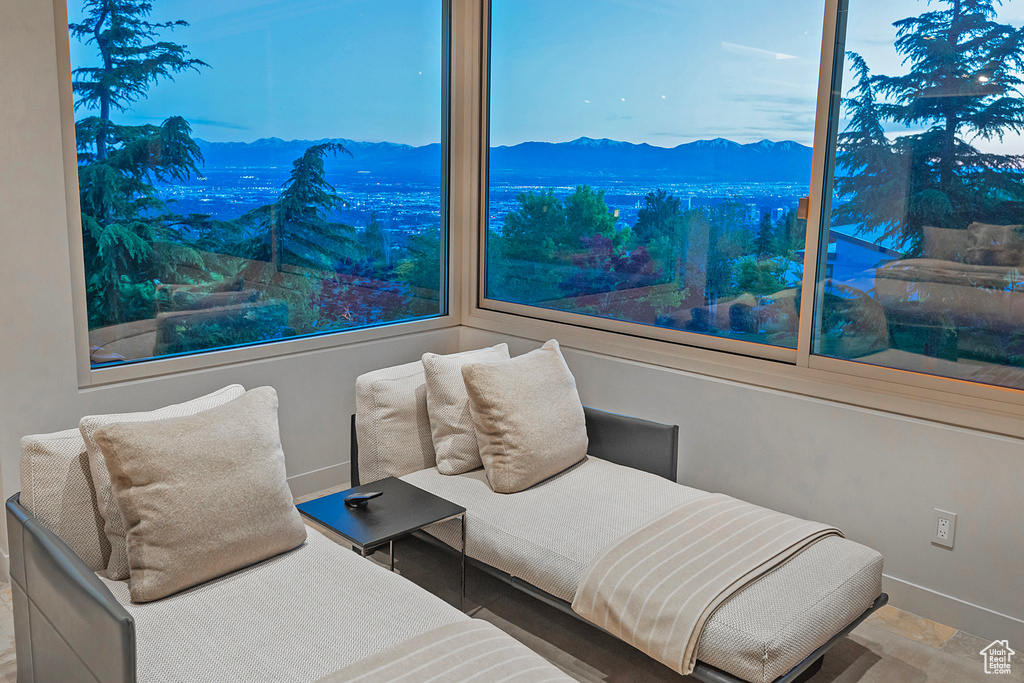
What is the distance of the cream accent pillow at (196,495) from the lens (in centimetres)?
189

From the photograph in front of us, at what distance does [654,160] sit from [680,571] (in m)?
2.00

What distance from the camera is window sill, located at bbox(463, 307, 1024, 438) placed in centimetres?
257

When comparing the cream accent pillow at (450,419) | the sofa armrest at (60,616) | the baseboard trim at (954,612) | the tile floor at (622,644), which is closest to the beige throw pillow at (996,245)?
the baseboard trim at (954,612)

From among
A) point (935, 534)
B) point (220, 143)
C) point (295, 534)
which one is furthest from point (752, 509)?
point (220, 143)

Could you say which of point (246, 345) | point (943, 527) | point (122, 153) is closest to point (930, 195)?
point (943, 527)

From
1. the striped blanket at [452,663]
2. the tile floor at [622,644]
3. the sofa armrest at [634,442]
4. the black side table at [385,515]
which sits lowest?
the tile floor at [622,644]

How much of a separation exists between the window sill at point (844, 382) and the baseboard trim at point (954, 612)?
2.06ft

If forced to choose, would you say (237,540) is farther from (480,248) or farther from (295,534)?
(480,248)

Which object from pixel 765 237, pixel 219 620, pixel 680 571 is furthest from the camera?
pixel 765 237

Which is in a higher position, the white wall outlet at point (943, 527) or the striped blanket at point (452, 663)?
the striped blanket at point (452, 663)

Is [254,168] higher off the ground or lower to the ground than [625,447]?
higher

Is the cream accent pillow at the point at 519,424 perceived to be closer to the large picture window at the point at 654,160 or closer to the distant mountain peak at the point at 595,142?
the large picture window at the point at 654,160

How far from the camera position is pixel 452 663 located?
173cm

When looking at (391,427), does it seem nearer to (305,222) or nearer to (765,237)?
(305,222)
